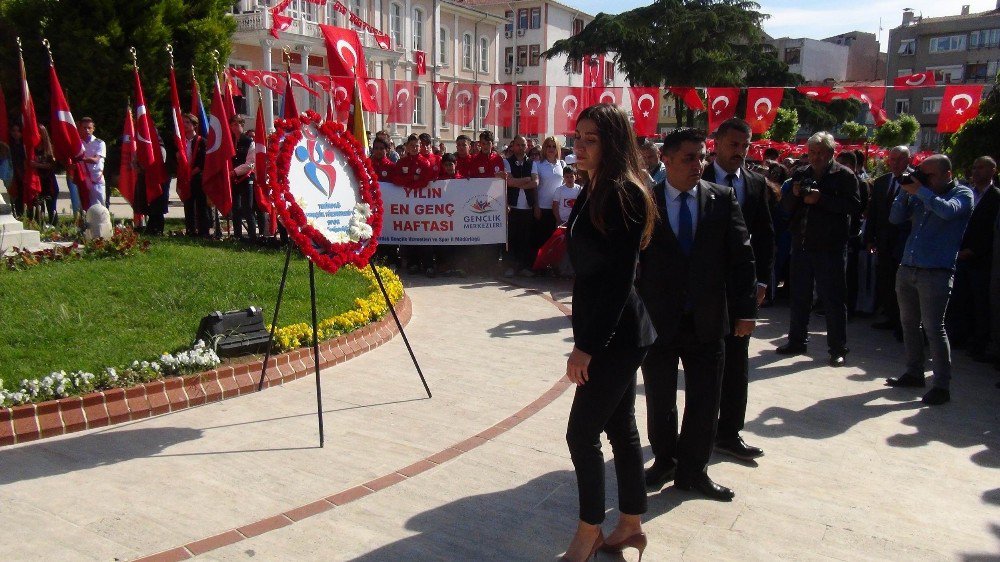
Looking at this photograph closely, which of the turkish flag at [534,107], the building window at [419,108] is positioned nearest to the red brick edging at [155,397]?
the turkish flag at [534,107]

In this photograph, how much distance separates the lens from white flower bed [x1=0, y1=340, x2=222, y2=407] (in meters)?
5.08

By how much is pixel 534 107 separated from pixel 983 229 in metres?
9.80

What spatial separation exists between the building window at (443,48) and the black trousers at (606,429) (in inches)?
2146

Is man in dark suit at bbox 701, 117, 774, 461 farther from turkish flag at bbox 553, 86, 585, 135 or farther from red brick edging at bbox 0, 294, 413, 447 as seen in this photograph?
turkish flag at bbox 553, 86, 585, 135

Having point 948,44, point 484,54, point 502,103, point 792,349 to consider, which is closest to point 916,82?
point 502,103

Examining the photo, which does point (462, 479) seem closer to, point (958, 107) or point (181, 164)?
point (181, 164)

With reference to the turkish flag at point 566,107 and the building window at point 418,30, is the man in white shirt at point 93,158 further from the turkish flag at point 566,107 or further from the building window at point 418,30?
the building window at point 418,30

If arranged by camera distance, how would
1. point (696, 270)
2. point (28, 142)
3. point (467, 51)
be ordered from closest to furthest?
point (696, 270)
point (28, 142)
point (467, 51)

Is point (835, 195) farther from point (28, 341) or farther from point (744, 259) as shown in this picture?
point (28, 341)

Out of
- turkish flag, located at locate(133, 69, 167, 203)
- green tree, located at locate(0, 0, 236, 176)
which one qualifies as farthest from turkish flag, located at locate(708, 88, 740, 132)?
green tree, located at locate(0, 0, 236, 176)

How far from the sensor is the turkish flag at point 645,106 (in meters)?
15.3

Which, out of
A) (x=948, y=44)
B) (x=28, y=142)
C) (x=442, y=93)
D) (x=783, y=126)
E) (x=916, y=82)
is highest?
(x=948, y=44)

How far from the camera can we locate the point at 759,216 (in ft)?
16.9

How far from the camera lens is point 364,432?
5.19m
